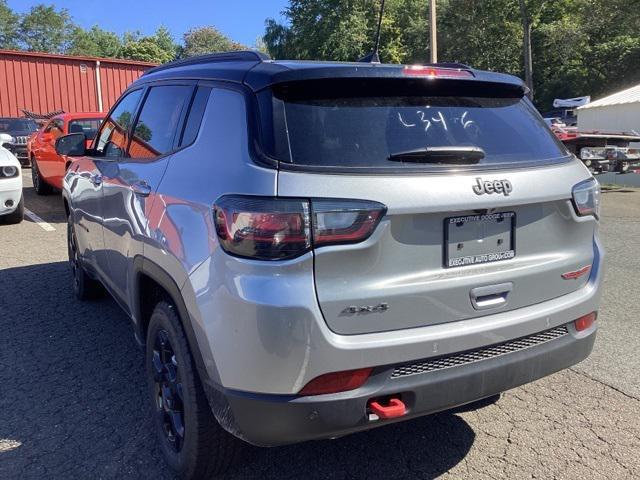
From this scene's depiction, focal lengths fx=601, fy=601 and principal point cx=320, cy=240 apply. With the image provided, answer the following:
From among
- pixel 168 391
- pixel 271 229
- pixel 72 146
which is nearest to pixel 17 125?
pixel 72 146

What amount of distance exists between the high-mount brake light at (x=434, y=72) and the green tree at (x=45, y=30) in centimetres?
7577

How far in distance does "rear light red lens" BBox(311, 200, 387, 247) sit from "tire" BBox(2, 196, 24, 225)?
7.80 m

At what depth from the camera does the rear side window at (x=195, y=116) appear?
108 inches

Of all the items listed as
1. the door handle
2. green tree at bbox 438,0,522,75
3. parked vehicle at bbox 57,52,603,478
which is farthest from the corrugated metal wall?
green tree at bbox 438,0,522,75

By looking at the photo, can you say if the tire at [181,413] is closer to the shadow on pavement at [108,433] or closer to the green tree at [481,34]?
the shadow on pavement at [108,433]

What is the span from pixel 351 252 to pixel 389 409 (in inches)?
23.9

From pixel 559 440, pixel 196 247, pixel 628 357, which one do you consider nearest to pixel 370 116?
pixel 196 247

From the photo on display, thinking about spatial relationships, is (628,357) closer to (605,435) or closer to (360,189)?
(605,435)

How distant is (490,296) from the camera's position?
7.90ft

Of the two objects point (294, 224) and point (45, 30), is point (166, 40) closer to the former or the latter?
point (45, 30)

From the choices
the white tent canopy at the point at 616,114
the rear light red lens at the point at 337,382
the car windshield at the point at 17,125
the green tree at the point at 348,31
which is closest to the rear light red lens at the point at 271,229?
the rear light red lens at the point at 337,382

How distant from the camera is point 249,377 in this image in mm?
2127

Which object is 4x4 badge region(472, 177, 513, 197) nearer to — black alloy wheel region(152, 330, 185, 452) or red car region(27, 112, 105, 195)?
black alloy wheel region(152, 330, 185, 452)

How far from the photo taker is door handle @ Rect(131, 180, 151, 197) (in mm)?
2943
